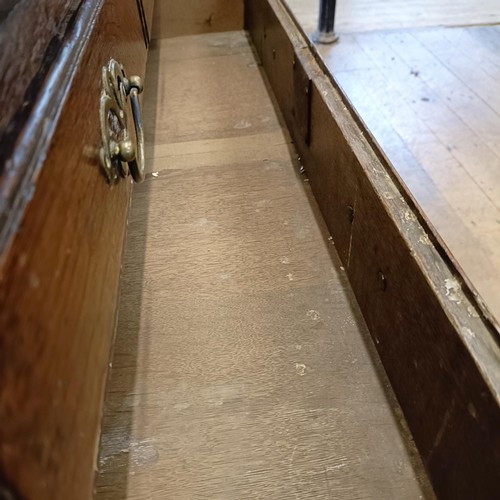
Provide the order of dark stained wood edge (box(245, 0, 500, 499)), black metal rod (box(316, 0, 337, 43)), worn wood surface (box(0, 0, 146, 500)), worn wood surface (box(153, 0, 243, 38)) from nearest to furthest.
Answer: worn wood surface (box(0, 0, 146, 500)) < dark stained wood edge (box(245, 0, 500, 499)) < worn wood surface (box(153, 0, 243, 38)) < black metal rod (box(316, 0, 337, 43))

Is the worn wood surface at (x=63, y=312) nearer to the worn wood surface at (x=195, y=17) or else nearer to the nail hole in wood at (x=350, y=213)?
the nail hole in wood at (x=350, y=213)

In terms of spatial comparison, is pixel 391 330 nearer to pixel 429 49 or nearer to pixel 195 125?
pixel 195 125

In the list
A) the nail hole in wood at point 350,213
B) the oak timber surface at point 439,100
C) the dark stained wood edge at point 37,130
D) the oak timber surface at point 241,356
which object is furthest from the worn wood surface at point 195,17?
the dark stained wood edge at point 37,130

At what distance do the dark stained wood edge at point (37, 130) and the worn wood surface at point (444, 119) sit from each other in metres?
0.51

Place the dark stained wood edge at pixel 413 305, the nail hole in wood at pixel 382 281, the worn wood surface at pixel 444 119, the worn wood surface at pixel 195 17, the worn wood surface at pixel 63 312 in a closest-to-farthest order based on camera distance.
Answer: the worn wood surface at pixel 63 312 → the dark stained wood edge at pixel 413 305 → the nail hole in wood at pixel 382 281 → the worn wood surface at pixel 444 119 → the worn wood surface at pixel 195 17

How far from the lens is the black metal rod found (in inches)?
54.5

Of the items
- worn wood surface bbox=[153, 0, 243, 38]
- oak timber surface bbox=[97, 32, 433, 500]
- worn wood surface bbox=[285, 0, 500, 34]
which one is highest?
worn wood surface bbox=[153, 0, 243, 38]

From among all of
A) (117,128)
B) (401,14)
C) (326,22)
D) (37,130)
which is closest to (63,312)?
(37,130)

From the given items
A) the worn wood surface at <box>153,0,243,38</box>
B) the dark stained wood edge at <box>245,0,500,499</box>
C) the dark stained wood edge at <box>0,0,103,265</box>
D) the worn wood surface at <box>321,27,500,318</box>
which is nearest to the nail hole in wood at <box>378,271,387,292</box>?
the dark stained wood edge at <box>245,0,500,499</box>

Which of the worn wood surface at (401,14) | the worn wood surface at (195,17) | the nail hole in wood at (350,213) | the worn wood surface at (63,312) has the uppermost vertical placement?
the worn wood surface at (63,312)

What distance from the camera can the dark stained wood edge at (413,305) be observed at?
366 millimetres

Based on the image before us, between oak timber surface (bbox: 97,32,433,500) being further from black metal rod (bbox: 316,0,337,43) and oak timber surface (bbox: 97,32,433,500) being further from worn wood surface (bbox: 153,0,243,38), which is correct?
black metal rod (bbox: 316,0,337,43)

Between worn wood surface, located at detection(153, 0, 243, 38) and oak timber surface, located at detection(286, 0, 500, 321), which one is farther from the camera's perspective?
worn wood surface, located at detection(153, 0, 243, 38)

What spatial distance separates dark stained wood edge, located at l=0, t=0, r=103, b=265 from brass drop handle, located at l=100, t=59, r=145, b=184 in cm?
5
